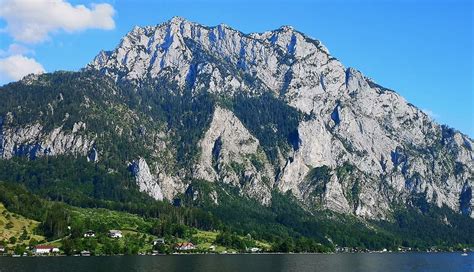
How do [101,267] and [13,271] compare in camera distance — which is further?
[101,267]

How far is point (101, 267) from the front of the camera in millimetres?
174875

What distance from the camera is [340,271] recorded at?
198625 millimetres

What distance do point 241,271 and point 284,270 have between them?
63.4 ft

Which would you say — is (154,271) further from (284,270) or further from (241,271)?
(284,270)

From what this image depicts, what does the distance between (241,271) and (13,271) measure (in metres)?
Result: 65.0

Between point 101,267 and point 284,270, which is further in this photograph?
point 284,270

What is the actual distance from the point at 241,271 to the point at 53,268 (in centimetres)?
5517

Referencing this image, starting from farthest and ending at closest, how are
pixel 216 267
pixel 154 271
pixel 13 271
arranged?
pixel 216 267 < pixel 154 271 < pixel 13 271

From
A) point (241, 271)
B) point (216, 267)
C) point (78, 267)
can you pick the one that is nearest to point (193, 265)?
point (216, 267)

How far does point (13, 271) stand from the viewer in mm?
153875

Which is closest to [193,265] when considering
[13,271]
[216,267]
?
[216,267]

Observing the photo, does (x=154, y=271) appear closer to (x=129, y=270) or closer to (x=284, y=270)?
(x=129, y=270)

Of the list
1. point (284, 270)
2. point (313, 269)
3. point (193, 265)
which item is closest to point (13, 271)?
point (193, 265)

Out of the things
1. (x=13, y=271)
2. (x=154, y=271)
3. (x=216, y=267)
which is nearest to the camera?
(x=13, y=271)
